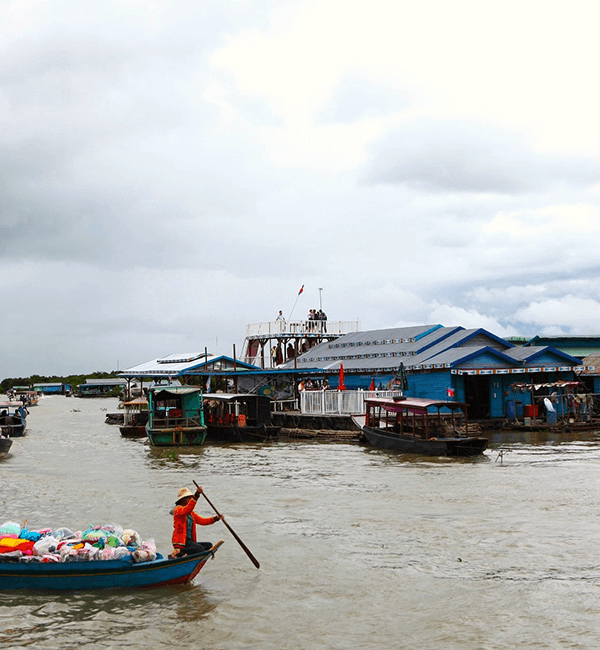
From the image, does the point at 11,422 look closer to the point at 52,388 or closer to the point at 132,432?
the point at 132,432

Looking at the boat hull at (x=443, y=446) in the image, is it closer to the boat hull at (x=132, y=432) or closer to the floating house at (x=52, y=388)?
the boat hull at (x=132, y=432)

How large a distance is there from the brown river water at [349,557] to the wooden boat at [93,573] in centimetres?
18

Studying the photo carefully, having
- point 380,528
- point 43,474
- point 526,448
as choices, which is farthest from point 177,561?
point 526,448

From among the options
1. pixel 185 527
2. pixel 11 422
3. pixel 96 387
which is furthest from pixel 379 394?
pixel 96 387

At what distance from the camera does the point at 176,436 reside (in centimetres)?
3173

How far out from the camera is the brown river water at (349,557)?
9578 millimetres

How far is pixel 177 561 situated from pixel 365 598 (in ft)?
9.31

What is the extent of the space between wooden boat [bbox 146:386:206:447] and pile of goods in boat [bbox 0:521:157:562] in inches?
783

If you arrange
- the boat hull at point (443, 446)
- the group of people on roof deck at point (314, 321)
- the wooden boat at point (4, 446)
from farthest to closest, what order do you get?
the group of people on roof deck at point (314, 321) < the wooden boat at point (4, 446) < the boat hull at point (443, 446)

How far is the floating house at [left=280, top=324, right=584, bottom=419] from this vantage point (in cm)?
3678

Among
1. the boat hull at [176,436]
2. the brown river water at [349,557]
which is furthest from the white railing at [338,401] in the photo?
the brown river water at [349,557]

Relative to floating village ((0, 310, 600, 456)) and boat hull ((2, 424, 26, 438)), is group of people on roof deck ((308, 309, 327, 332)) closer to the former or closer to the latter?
floating village ((0, 310, 600, 456))

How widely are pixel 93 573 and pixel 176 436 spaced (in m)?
21.3

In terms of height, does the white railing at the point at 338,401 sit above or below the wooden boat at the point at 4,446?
above
